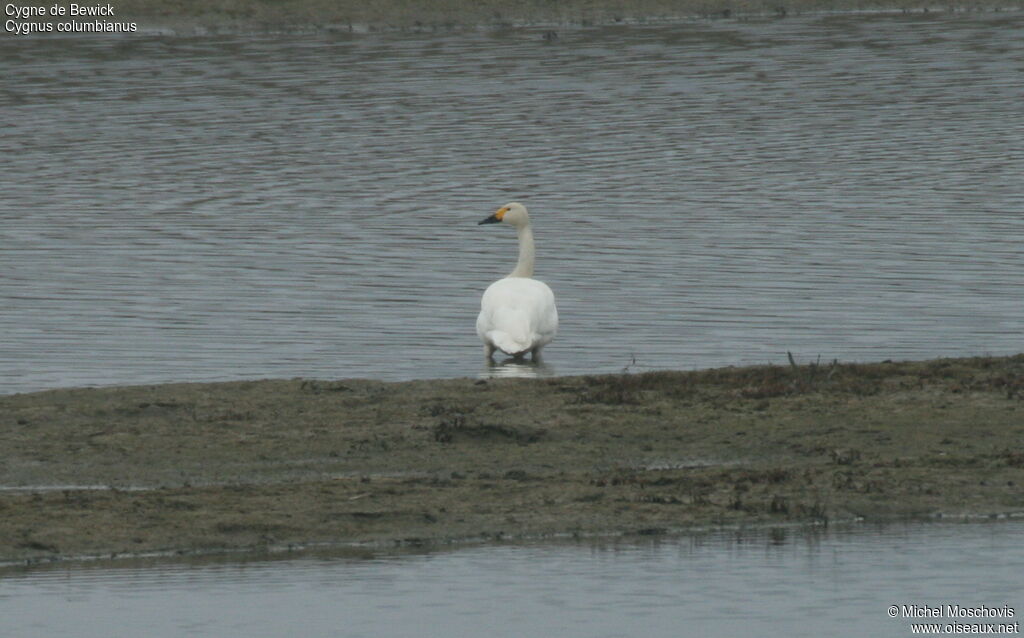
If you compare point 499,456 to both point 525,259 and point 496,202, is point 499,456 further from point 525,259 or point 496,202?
point 496,202

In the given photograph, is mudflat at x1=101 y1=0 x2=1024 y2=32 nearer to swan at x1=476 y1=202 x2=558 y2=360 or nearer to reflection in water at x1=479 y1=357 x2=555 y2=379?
swan at x1=476 y1=202 x2=558 y2=360

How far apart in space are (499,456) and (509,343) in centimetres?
425

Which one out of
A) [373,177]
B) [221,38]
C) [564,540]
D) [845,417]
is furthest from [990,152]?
[221,38]

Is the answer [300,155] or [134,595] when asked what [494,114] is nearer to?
[300,155]

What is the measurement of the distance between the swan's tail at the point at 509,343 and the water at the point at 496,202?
31 centimetres

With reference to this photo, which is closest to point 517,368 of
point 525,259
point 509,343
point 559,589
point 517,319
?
point 509,343

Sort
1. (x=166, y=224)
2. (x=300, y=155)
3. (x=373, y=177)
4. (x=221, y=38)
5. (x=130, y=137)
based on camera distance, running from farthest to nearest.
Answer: (x=221, y=38) < (x=130, y=137) < (x=300, y=155) < (x=373, y=177) < (x=166, y=224)

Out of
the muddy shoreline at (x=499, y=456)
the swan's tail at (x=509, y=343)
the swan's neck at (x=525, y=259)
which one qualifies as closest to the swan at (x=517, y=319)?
the swan's tail at (x=509, y=343)

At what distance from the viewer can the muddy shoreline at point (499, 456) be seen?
10.5 m

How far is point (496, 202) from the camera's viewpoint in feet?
83.3

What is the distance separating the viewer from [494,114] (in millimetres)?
34938

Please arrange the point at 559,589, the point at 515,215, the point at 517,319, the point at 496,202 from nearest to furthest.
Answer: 1. the point at 559,589
2. the point at 517,319
3. the point at 515,215
4. the point at 496,202

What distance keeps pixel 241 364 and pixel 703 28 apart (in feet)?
117

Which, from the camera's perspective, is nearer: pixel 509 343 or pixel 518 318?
pixel 509 343
